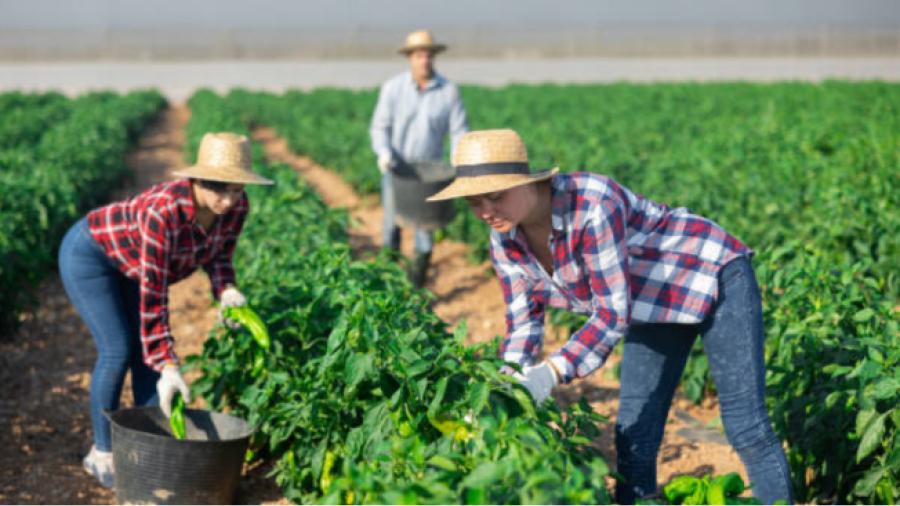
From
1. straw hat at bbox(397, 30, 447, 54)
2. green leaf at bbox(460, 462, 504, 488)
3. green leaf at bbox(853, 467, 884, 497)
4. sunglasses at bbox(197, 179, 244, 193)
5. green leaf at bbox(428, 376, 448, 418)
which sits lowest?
green leaf at bbox(853, 467, 884, 497)

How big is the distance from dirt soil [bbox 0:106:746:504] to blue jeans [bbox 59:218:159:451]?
528 millimetres

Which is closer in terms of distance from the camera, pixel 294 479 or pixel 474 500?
pixel 474 500

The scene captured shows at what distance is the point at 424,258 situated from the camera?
23.8ft

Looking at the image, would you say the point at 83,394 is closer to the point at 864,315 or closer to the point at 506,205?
the point at 506,205

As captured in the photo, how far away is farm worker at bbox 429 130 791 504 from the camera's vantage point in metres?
2.79

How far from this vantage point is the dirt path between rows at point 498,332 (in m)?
4.72

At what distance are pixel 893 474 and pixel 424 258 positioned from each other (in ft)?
14.2

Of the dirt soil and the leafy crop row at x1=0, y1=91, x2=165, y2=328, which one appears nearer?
the dirt soil

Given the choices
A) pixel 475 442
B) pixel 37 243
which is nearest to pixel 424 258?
pixel 37 243

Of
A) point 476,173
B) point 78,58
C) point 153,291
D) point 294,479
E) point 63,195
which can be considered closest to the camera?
point 476,173

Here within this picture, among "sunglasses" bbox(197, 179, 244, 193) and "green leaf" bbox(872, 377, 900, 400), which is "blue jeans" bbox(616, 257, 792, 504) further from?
"sunglasses" bbox(197, 179, 244, 193)

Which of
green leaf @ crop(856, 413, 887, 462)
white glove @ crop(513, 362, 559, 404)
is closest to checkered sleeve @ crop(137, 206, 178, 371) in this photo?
white glove @ crop(513, 362, 559, 404)

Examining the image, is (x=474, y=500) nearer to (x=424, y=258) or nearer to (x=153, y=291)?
(x=153, y=291)

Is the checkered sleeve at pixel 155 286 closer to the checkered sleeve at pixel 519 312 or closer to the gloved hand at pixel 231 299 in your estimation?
the gloved hand at pixel 231 299
